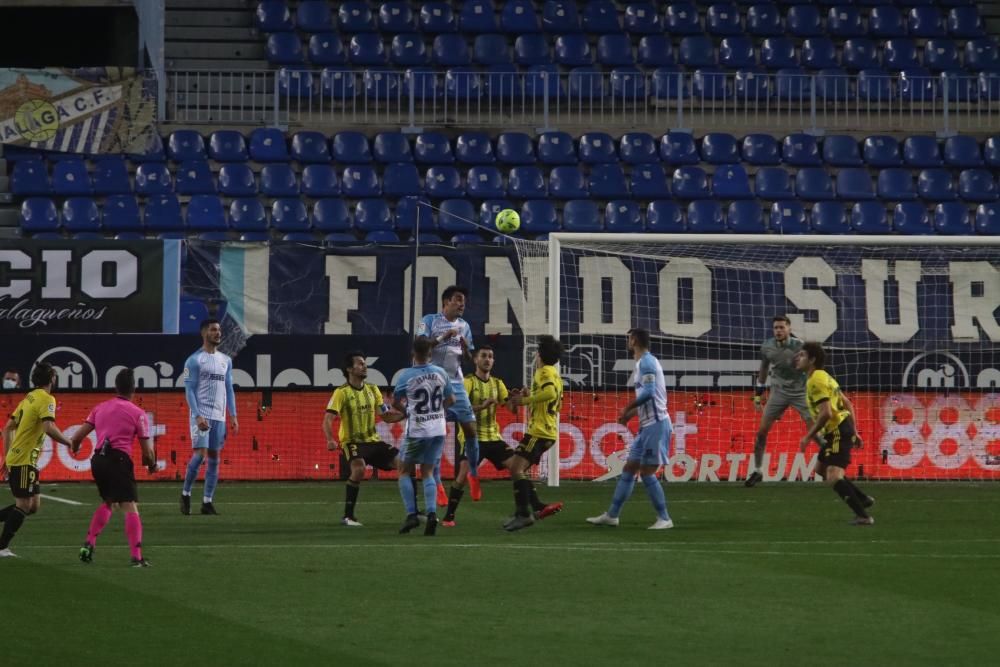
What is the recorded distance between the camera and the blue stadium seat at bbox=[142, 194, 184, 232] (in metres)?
25.1

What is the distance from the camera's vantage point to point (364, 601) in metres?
9.91

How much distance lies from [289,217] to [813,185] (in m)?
8.78

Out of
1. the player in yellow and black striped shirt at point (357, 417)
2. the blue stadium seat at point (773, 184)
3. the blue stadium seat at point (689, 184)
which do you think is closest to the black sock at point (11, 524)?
the player in yellow and black striped shirt at point (357, 417)

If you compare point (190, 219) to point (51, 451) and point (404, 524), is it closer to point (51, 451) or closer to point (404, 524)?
point (51, 451)

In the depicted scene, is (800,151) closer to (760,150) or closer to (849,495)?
(760,150)

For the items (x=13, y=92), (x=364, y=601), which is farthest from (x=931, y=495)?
(x=13, y=92)

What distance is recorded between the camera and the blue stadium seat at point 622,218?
2588 cm

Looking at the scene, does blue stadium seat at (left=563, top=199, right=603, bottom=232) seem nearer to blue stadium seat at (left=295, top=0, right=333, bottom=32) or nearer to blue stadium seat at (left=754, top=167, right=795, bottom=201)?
blue stadium seat at (left=754, top=167, right=795, bottom=201)

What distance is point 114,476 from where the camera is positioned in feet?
37.6

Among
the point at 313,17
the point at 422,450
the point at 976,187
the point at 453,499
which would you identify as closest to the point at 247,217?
the point at 313,17

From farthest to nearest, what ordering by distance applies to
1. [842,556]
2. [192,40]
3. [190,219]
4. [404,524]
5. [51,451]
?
[192,40]
[190,219]
[51,451]
[404,524]
[842,556]

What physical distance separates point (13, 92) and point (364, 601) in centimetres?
1812

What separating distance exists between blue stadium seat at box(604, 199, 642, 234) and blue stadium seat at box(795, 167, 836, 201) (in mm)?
3103

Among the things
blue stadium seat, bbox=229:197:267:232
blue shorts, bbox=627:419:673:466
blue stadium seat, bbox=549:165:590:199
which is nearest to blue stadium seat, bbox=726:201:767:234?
blue stadium seat, bbox=549:165:590:199
